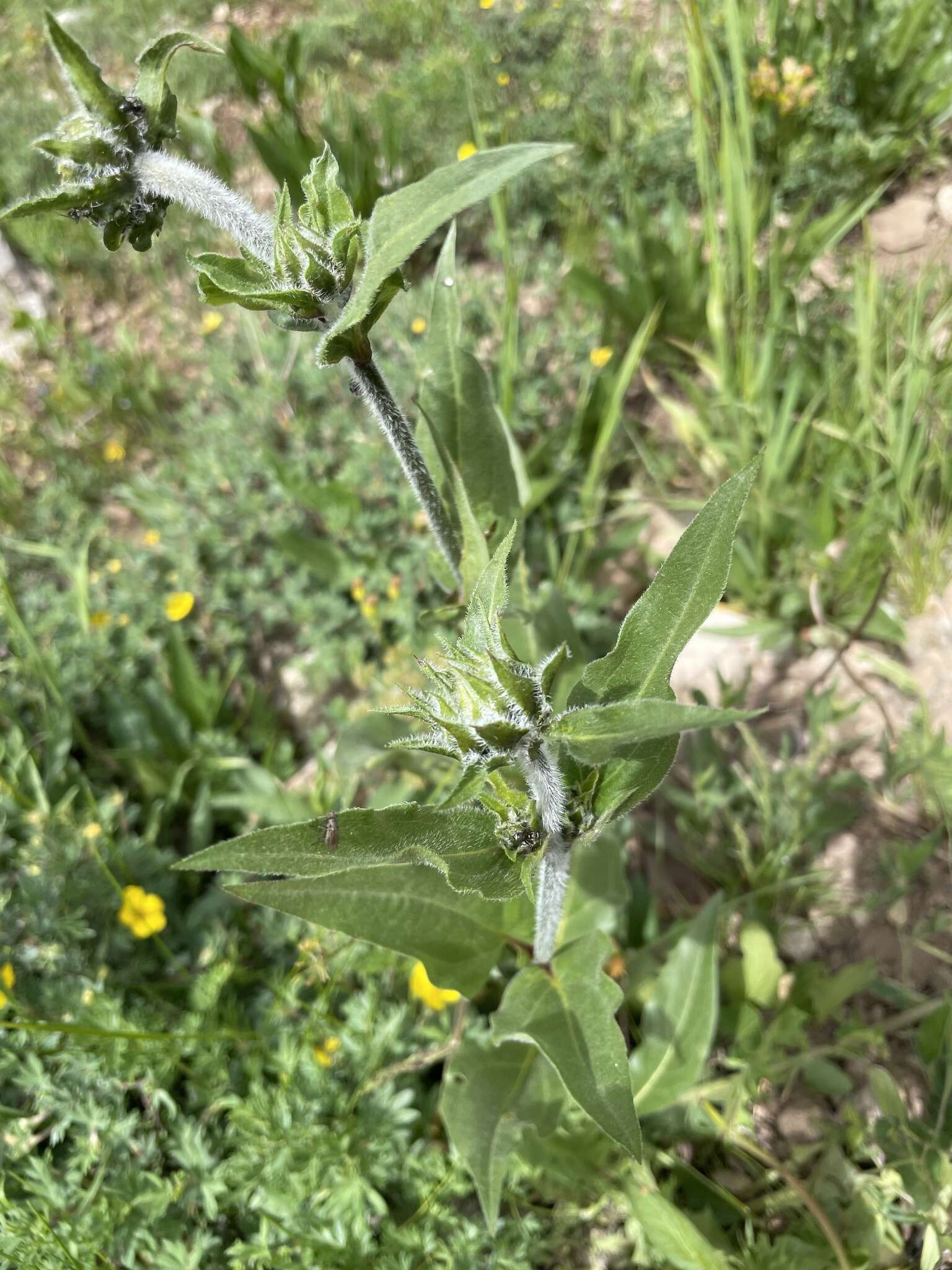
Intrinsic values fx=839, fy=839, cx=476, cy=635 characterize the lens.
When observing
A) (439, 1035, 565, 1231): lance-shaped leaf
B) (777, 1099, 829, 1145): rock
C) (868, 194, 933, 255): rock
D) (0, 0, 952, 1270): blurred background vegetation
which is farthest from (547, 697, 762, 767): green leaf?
(868, 194, 933, 255): rock

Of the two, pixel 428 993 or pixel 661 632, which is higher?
pixel 661 632

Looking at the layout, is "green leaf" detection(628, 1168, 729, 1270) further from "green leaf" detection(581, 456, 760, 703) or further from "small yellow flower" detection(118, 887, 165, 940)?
"small yellow flower" detection(118, 887, 165, 940)

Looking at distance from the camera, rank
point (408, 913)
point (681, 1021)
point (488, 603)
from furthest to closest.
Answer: point (681, 1021) < point (408, 913) < point (488, 603)

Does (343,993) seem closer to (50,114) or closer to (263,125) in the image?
(263,125)

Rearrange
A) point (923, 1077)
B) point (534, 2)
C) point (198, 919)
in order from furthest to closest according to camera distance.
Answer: point (534, 2) → point (198, 919) → point (923, 1077)

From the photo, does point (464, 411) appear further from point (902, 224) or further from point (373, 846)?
point (902, 224)

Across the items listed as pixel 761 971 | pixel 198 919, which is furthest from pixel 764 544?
pixel 198 919

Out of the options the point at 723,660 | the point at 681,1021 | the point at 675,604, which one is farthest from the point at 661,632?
the point at 723,660
